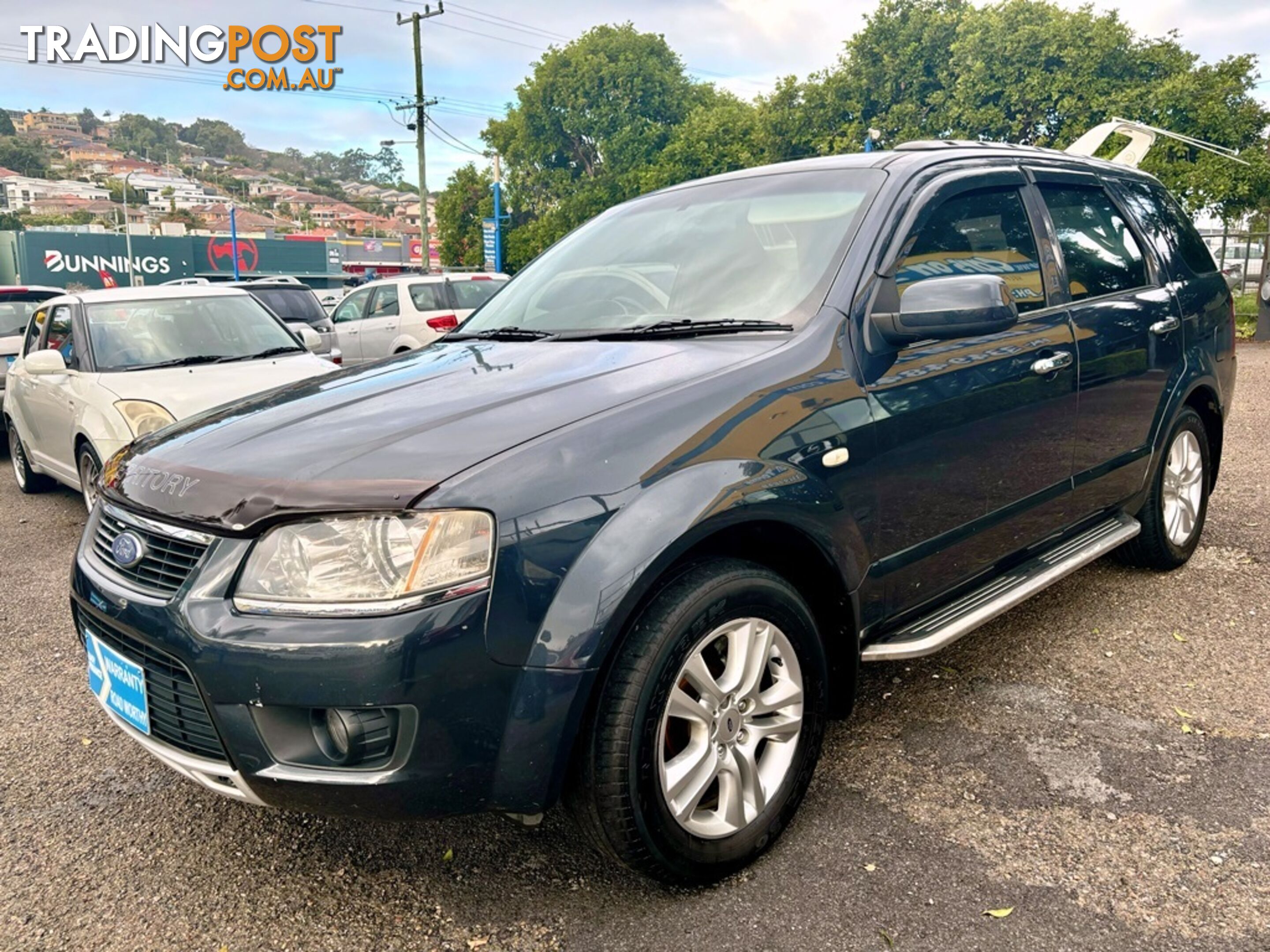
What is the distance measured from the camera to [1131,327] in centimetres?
369

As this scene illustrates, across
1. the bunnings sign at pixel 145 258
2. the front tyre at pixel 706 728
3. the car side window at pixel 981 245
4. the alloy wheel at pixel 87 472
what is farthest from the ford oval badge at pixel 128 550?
the bunnings sign at pixel 145 258

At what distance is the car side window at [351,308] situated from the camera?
14.4 m

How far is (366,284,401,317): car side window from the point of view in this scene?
13.8 meters

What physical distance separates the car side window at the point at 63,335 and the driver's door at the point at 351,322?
6613mm

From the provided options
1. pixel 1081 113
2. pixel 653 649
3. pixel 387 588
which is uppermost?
pixel 1081 113

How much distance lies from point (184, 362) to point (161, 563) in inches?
177

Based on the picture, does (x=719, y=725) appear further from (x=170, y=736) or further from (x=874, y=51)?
(x=874, y=51)

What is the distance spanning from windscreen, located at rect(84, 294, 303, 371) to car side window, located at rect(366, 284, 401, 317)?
6963 millimetres

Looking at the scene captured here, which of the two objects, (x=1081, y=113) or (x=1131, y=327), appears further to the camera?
(x=1081, y=113)

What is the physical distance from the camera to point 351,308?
14.5 metres

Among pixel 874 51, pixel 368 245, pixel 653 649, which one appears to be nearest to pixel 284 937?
pixel 653 649

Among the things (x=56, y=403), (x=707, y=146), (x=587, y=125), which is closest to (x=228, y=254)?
(x=587, y=125)

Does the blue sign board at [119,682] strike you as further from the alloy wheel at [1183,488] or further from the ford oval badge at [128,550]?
the alloy wheel at [1183,488]

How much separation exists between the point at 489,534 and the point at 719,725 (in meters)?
0.75
